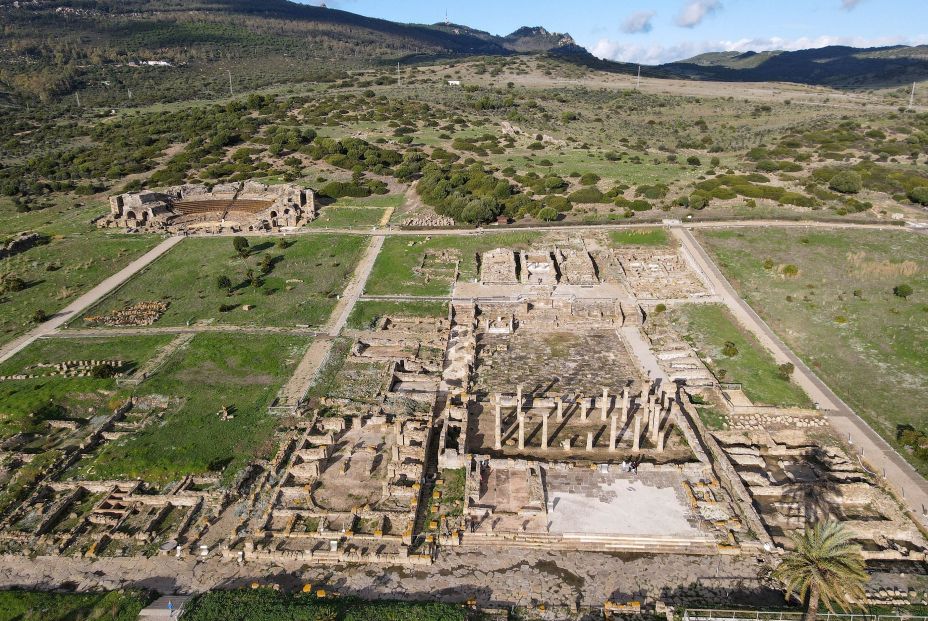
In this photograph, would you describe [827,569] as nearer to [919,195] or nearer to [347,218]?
[347,218]

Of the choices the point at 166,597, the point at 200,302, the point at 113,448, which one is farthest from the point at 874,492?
the point at 200,302

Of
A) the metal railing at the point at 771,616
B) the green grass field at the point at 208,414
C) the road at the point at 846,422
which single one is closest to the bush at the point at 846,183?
the road at the point at 846,422

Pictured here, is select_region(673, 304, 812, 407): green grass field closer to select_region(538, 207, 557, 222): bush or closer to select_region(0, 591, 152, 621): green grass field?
select_region(538, 207, 557, 222): bush

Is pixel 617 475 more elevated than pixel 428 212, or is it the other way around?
pixel 428 212

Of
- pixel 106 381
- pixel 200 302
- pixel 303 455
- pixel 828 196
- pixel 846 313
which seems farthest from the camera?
pixel 828 196

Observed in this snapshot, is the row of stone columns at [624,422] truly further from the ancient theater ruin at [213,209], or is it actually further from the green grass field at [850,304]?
the ancient theater ruin at [213,209]

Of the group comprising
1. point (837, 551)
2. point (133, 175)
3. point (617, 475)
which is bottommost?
point (617, 475)

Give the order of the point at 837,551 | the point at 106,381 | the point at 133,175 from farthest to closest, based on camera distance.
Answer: the point at 133,175 < the point at 106,381 < the point at 837,551

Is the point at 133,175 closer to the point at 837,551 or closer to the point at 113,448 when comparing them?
the point at 113,448

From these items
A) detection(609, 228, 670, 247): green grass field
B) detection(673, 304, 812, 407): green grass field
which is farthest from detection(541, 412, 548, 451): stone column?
detection(609, 228, 670, 247): green grass field
